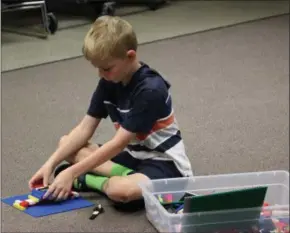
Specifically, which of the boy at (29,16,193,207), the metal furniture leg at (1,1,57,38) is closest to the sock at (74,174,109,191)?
the boy at (29,16,193,207)

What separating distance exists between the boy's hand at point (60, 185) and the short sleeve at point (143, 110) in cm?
18

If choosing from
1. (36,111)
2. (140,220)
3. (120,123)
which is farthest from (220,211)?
(36,111)

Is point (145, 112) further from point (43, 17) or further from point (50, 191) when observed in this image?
point (43, 17)

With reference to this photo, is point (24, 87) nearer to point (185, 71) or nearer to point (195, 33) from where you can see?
point (185, 71)

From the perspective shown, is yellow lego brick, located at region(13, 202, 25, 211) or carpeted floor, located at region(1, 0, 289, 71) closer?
yellow lego brick, located at region(13, 202, 25, 211)

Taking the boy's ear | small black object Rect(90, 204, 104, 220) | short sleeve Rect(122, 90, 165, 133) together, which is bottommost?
small black object Rect(90, 204, 104, 220)

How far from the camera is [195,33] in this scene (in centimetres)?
323

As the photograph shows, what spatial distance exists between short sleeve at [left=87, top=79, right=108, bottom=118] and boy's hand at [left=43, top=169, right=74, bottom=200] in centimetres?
20

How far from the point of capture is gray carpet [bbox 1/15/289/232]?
164 centimetres

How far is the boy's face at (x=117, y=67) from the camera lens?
58.0 inches

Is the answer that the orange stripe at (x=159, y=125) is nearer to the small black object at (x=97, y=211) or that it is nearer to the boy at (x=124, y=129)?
the boy at (x=124, y=129)

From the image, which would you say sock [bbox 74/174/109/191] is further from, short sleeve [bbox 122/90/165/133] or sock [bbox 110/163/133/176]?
short sleeve [bbox 122/90/165/133]

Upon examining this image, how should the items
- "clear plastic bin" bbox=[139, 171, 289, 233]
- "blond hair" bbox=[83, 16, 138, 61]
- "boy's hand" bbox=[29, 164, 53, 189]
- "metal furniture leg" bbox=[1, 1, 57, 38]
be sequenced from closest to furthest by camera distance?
"clear plastic bin" bbox=[139, 171, 289, 233] → "blond hair" bbox=[83, 16, 138, 61] → "boy's hand" bbox=[29, 164, 53, 189] → "metal furniture leg" bbox=[1, 1, 57, 38]

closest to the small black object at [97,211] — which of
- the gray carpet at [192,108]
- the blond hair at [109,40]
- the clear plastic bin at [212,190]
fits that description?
the gray carpet at [192,108]
